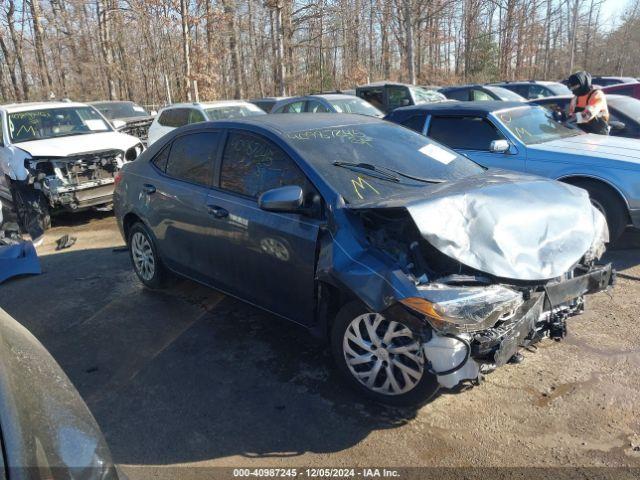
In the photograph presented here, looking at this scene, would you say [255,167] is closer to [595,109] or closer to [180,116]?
[595,109]

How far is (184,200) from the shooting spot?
15.0 ft

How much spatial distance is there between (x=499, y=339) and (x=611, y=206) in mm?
3710

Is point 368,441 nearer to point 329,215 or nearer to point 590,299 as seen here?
point 329,215

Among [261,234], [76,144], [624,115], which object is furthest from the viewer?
[624,115]

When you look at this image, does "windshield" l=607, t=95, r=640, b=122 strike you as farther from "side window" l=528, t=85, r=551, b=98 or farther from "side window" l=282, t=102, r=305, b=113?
"side window" l=528, t=85, r=551, b=98

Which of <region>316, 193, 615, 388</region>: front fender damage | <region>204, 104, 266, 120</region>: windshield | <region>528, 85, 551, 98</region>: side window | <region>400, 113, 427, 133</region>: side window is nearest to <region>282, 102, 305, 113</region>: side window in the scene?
<region>204, 104, 266, 120</region>: windshield

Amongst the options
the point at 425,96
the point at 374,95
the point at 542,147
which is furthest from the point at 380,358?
the point at 374,95

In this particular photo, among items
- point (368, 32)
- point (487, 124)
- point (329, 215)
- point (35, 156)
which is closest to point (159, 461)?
point (329, 215)

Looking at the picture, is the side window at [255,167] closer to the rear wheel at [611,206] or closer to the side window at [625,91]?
the rear wheel at [611,206]

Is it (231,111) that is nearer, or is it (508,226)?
(508,226)

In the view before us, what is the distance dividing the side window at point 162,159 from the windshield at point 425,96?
1106 centimetres

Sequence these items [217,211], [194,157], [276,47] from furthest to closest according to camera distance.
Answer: [276,47]
[194,157]
[217,211]

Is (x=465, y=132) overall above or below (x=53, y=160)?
above

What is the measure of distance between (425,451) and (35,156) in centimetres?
749
